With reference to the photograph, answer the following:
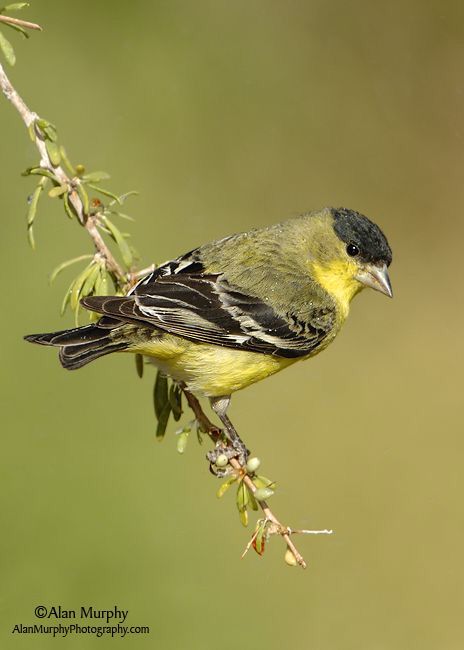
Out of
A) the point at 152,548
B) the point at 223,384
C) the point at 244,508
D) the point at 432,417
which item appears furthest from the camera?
the point at 432,417

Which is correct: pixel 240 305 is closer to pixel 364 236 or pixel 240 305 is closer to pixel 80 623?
pixel 364 236

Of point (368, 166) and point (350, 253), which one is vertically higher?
point (368, 166)

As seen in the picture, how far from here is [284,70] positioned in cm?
786

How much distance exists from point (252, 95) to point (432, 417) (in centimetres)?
311

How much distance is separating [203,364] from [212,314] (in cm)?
22

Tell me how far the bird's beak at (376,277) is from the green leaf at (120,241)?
4.49ft

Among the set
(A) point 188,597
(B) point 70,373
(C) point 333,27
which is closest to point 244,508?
(A) point 188,597

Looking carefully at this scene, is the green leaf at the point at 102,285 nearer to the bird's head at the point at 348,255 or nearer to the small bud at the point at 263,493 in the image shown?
the small bud at the point at 263,493

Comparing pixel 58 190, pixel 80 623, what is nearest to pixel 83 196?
pixel 58 190

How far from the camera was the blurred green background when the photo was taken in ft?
15.5

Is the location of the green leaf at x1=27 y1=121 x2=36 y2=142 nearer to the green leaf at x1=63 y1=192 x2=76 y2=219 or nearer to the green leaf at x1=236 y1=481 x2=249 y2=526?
the green leaf at x1=63 y1=192 x2=76 y2=219

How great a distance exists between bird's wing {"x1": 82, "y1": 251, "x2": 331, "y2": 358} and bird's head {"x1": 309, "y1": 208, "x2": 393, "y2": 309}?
0.34 m

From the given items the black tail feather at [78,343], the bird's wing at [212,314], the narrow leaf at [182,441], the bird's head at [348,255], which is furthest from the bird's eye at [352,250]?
the narrow leaf at [182,441]

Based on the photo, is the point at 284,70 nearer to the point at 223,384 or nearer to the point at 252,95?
Result: the point at 252,95
